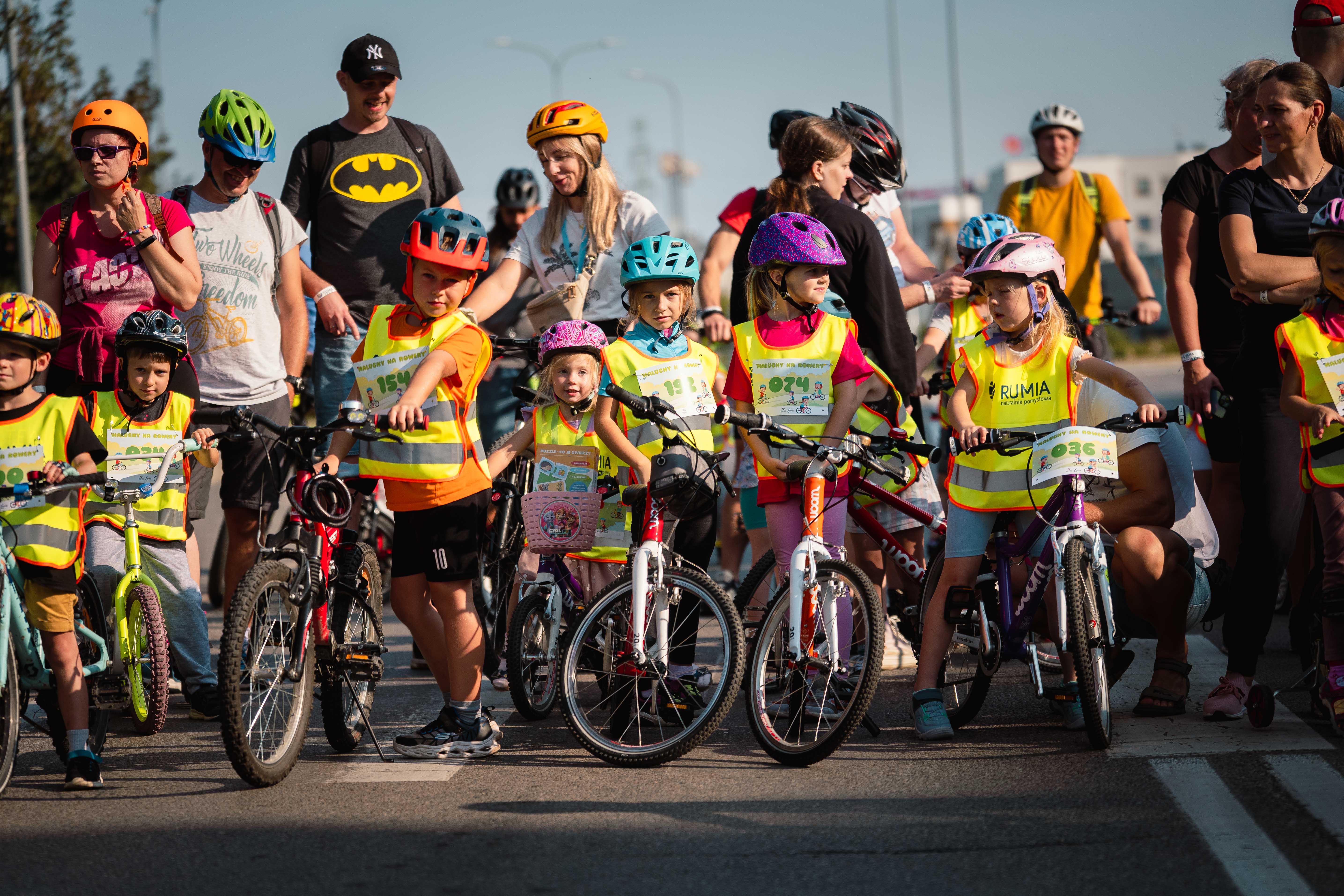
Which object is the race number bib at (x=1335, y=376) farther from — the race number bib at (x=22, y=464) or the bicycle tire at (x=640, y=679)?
the race number bib at (x=22, y=464)

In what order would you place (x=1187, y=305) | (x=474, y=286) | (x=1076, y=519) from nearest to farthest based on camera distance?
(x=1076, y=519) < (x=1187, y=305) < (x=474, y=286)

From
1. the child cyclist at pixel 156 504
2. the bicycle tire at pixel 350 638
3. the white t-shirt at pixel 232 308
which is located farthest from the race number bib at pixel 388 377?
the white t-shirt at pixel 232 308

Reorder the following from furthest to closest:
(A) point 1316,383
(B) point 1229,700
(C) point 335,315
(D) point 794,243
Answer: (C) point 335,315
(D) point 794,243
(B) point 1229,700
(A) point 1316,383

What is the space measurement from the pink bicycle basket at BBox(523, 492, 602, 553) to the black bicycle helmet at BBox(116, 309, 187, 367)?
1.57 meters

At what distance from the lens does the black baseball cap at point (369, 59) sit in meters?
7.71

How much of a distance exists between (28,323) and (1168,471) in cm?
434

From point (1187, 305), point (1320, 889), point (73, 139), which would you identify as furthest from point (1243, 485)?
point (73, 139)

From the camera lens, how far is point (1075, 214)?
9.42m

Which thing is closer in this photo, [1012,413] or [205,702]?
[1012,413]

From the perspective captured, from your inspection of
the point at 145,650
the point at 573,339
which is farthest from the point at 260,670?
the point at 573,339

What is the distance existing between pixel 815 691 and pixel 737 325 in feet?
5.45

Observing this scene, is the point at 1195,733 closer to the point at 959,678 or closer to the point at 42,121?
the point at 959,678

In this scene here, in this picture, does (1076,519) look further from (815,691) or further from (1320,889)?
(1320,889)

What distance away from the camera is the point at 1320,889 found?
3762 millimetres
